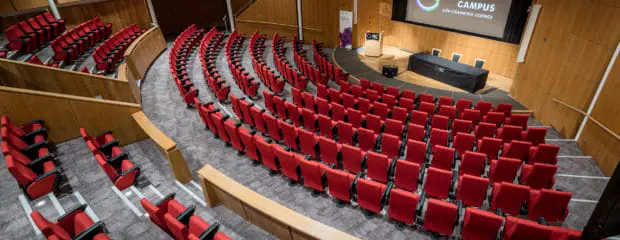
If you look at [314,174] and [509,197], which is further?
[314,174]

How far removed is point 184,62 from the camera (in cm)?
778

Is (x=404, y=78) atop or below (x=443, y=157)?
below

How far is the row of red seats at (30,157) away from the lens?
3277 mm

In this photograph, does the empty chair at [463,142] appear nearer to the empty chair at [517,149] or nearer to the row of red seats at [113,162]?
the empty chair at [517,149]

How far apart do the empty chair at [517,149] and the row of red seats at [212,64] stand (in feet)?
15.2

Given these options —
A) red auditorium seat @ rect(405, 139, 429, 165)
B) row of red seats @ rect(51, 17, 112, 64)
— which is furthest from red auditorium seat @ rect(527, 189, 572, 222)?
row of red seats @ rect(51, 17, 112, 64)

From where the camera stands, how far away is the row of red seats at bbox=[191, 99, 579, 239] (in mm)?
2967

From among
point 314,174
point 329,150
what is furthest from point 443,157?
point 314,174

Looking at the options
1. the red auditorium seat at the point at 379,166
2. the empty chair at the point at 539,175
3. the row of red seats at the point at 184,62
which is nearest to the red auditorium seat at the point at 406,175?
the red auditorium seat at the point at 379,166

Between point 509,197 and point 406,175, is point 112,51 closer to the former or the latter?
point 406,175

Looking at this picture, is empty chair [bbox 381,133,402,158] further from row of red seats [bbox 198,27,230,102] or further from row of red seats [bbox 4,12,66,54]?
row of red seats [bbox 4,12,66,54]

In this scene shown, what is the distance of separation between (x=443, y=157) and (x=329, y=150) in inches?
53.9

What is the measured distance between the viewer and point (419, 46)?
10102mm

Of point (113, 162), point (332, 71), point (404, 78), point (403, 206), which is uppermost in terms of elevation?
point (113, 162)
